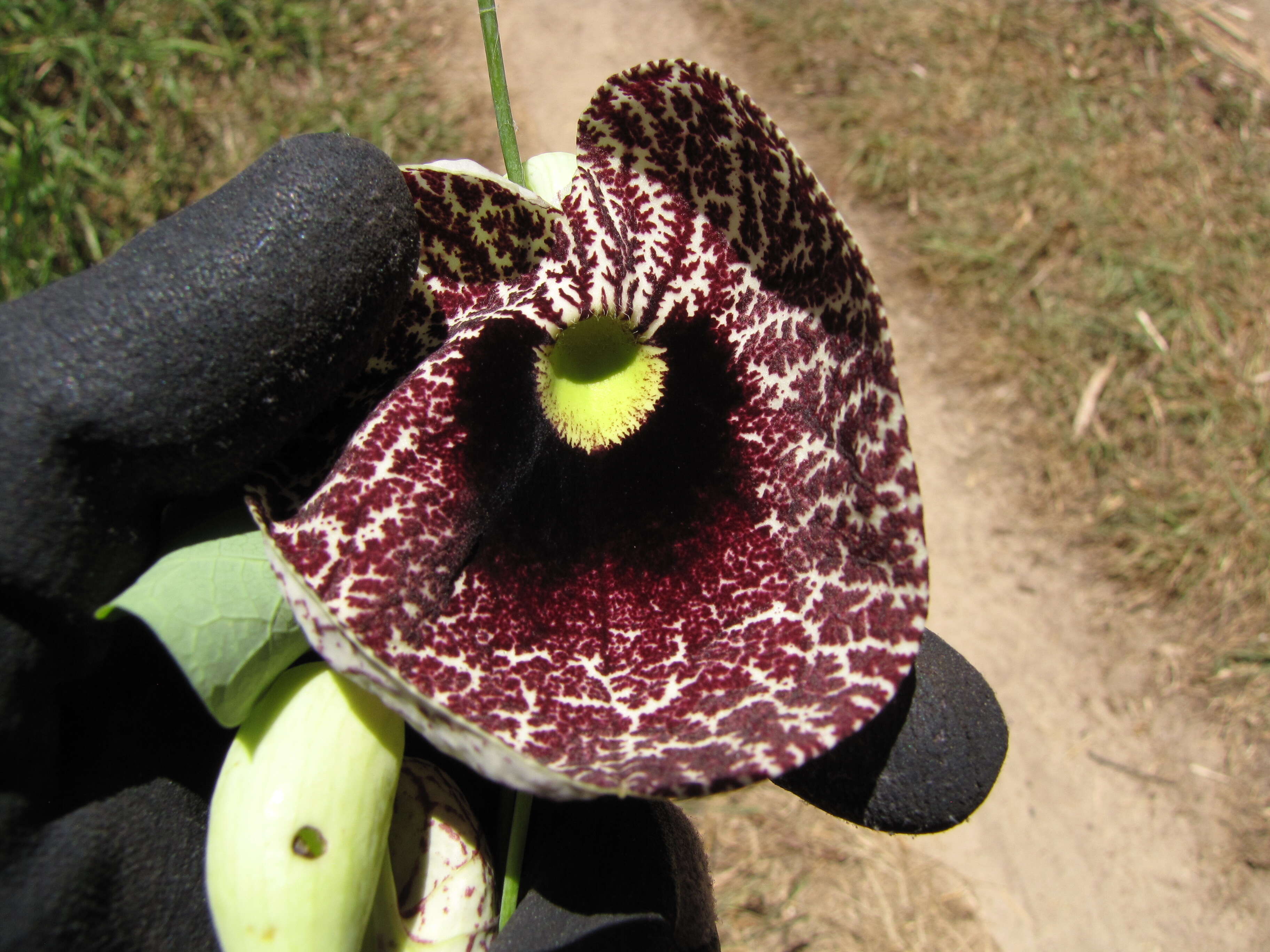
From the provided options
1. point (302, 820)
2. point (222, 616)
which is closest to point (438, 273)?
point (222, 616)

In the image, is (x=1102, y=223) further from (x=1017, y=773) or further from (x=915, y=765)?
(x=915, y=765)

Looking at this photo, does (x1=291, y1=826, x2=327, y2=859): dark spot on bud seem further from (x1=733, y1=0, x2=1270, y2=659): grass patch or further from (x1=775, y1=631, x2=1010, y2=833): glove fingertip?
(x1=733, y1=0, x2=1270, y2=659): grass patch

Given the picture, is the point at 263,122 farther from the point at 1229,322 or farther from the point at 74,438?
the point at 1229,322

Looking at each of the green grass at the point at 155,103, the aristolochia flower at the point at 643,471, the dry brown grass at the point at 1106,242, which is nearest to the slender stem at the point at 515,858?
the aristolochia flower at the point at 643,471

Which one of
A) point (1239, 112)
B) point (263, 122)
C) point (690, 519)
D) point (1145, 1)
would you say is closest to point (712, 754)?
point (690, 519)

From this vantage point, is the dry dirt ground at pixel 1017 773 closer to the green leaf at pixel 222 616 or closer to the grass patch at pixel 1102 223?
the grass patch at pixel 1102 223

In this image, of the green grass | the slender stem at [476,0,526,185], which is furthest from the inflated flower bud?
the green grass
